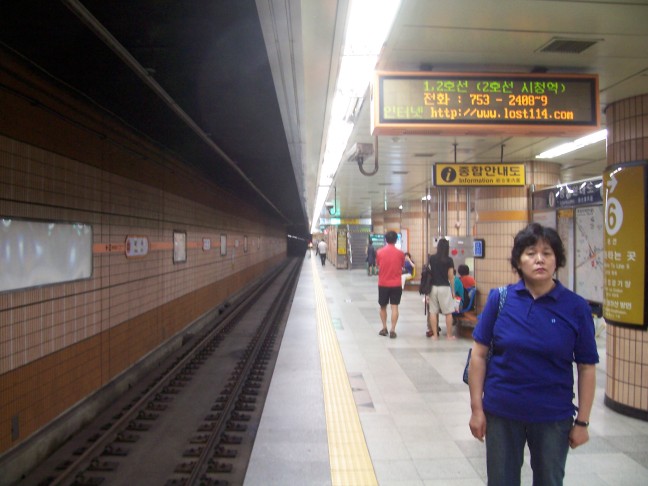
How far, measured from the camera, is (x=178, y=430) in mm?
4234

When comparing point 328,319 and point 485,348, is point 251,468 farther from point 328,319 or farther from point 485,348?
point 328,319

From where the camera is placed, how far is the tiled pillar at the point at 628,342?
4043 mm

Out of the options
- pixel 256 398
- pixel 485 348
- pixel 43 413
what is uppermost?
pixel 485 348

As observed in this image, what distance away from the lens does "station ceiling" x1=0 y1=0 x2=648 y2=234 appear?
301 cm

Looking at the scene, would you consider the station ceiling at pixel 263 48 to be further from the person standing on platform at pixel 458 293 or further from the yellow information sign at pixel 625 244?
the person standing on platform at pixel 458 293

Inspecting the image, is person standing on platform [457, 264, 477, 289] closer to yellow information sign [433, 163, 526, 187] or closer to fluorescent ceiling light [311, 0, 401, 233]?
yellow information sign [433, 163, 526, 187]

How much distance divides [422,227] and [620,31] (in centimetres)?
1311

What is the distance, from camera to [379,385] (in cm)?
497

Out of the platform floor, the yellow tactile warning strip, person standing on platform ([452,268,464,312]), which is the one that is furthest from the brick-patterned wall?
person standing on platform ([452,268,464,312])

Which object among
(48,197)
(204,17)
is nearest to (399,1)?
(204,17)

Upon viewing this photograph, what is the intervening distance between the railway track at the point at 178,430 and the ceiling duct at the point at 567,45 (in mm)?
3868

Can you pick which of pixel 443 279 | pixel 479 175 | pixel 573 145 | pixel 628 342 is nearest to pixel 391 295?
pixel 443 279

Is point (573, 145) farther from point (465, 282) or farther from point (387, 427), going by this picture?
point (387, 427)

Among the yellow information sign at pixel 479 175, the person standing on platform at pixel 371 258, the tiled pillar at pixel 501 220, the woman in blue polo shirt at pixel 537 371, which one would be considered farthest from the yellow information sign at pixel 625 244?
the person standing on platform at pixel 371 258
